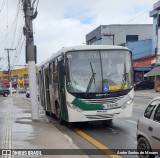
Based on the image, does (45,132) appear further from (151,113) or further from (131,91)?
(151,113)

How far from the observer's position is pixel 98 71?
520 inches

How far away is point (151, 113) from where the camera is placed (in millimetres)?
7531

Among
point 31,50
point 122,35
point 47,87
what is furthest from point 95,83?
point 122,35

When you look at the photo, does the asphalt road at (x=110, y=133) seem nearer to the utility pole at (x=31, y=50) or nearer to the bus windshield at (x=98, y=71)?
the bus windshield at (x=98, y=71)

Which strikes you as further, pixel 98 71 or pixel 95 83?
pixel 98 71

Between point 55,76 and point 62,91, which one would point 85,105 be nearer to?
point 62,91

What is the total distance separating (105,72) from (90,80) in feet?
2.02

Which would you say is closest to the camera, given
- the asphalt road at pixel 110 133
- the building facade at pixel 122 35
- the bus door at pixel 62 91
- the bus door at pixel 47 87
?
the asphalt road at pixel 110 133

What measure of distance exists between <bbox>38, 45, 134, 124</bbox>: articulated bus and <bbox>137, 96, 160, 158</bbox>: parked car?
508cm

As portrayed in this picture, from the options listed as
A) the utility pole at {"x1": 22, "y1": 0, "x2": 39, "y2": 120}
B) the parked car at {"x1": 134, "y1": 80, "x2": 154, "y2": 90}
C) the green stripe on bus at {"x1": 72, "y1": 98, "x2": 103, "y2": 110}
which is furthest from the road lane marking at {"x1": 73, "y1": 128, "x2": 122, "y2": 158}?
the parked car at {"x1": 134, "y1": 80, "x2": 154, "y2": 90}

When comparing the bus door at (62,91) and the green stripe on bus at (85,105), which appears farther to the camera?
the bus door at (62,91)

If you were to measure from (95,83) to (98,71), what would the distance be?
1.47ft

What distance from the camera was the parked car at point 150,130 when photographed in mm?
7023

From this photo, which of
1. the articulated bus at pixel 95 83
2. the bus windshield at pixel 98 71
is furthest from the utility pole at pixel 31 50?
the bus windshield at pixel 98 71
